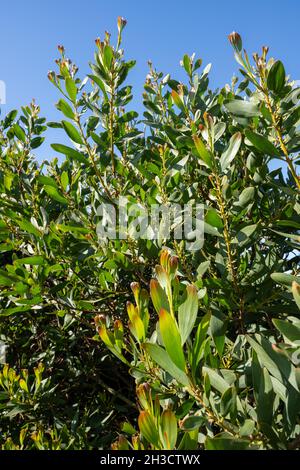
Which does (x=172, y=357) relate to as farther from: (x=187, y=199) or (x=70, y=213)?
(x=70, y=213)

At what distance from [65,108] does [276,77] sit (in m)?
1.05

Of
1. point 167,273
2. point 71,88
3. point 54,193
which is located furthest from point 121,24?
point 167,273

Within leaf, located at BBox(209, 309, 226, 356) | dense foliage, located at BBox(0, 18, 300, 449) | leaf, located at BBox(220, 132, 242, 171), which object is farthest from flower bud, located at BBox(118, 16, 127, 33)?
leaf, located at BBox(209, 309, 226, 356)

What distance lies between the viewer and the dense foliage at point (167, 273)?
108 cm

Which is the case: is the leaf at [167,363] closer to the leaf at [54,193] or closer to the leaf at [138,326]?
the leaf at [138,326]

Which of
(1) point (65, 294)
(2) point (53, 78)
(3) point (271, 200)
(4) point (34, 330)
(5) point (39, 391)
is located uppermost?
(2) point (53, 78)

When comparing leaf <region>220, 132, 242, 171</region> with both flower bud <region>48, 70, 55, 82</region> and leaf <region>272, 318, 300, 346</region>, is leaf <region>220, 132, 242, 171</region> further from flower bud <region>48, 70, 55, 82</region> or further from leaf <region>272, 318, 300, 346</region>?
flower bud <region>48, 70, 55, 82</region>

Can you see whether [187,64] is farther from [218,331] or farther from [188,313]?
[188,313]

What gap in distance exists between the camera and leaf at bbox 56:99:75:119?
6.75 feet

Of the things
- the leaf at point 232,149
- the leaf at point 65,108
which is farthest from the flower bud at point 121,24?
the leaf at point 232,149

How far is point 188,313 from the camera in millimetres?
1039
